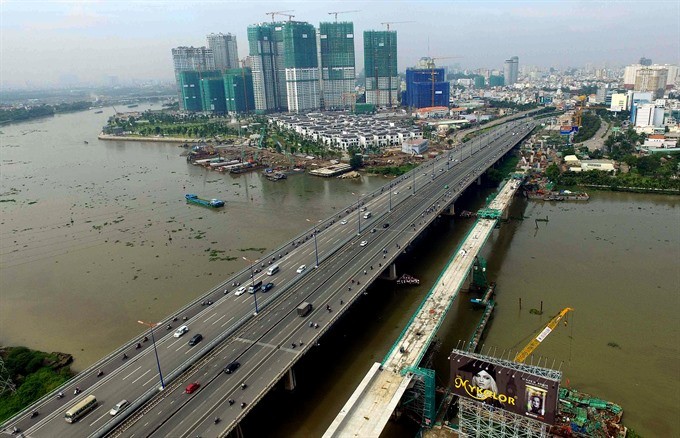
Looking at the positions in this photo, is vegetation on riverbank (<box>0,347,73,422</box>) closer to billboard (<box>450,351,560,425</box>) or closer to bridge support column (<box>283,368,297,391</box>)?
bridge support column (<box>283,368,297,391</box>)

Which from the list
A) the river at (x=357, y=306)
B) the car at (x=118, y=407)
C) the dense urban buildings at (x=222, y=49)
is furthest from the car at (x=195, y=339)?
the dense urban buildings at (x=222, y=49)

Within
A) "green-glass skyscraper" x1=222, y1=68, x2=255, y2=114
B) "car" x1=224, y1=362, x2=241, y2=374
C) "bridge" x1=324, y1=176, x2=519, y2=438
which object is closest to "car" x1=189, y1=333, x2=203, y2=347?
"car" x1=224, y1=362, x2=241, y2=374

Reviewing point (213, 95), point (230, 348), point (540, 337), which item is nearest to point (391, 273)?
point (540, 337)

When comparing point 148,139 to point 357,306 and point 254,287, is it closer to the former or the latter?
point 254,287

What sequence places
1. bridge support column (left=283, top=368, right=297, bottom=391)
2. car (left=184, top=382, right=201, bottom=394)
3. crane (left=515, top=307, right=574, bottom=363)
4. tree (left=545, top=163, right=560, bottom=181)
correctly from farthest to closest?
1. tree (left=545, top=163, right=560, bottom=181)
2. crane (left=515, top=307, right=574, bottom=363)
3. bridge support column (left=283, top=368, right=297, bottom=391)
4. car (left=184, top=382, right=201, bottom=394)

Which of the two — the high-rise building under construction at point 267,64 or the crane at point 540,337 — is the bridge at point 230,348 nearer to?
the crane at point 540,337
